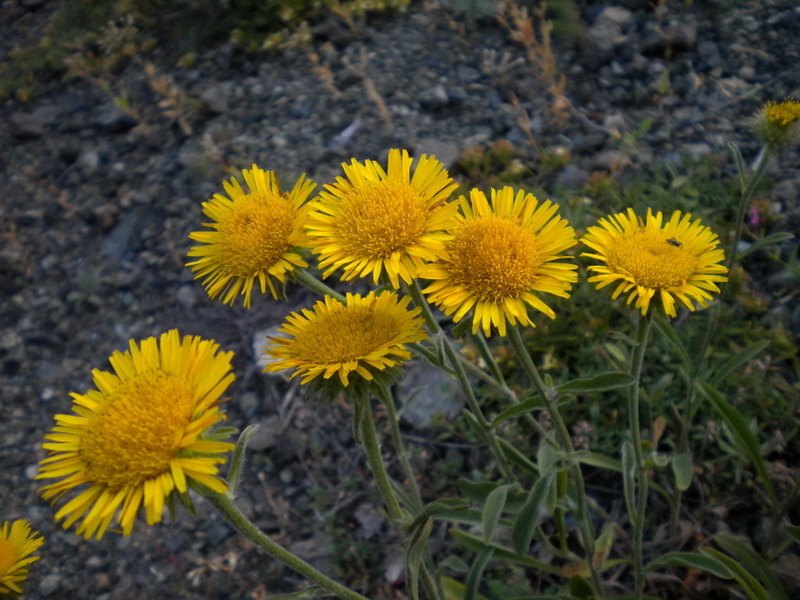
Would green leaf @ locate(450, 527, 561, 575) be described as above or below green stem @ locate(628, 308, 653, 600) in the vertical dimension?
below

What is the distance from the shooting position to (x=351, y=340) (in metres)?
1.88

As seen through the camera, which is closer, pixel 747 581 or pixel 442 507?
pixel 442 507

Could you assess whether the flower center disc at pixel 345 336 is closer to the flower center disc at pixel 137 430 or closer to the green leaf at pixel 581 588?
the flower center disc at pixel 137 430

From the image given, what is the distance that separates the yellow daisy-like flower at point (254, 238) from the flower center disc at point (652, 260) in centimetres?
96

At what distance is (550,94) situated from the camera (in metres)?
4.88

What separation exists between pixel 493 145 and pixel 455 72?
40.6 inches

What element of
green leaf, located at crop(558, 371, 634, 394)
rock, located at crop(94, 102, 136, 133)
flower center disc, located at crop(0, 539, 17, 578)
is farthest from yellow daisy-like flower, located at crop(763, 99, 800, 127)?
rock, located at crop(94, 102, 136, 133)

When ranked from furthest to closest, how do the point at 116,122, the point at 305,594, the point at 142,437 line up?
the point at 116,122 → the point at 305,594 → the point at 142,437

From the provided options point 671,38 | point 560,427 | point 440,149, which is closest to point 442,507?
point 560,427

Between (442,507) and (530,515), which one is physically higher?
(442,507)

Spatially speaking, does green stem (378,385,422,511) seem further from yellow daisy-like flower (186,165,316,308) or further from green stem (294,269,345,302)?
yellow daisy-like flower (186,165,316,308)

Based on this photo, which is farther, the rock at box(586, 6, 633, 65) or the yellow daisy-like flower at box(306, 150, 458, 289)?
the rock at box(586, 6, 633, 65)

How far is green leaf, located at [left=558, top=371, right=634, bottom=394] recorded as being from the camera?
6.67 ft

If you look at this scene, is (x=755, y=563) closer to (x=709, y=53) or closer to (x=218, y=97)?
(x=709, y=53)
